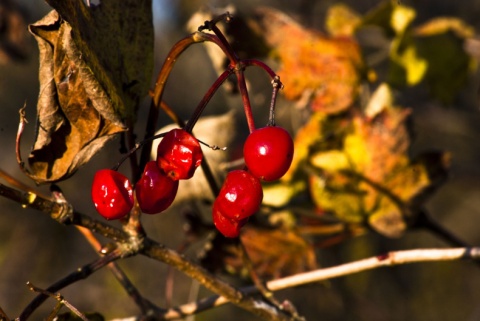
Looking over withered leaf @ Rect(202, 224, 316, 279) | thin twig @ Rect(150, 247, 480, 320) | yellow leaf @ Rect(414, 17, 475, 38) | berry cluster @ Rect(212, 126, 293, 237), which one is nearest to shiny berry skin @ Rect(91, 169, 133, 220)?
berry cluster @ Rect(212, 126, 293, 237)

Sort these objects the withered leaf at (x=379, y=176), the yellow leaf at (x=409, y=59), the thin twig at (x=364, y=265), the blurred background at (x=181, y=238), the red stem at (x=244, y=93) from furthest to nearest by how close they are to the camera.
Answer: the blurred background at (x=181, y=238) < the yellow leaf at (x=409, y=59) < the withered leaf at (x=379, y=176) < the thin twig at (x=364, y=265) < the red stem at (x=244, y=93)

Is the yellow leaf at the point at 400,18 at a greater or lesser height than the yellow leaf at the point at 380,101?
greater

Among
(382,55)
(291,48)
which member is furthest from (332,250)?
(291,48)

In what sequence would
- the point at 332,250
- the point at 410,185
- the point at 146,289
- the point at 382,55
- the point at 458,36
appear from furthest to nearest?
1. the point at 146,289
2. the point at 332,250
3. the point at 382,55
4. the point at 458,36
5. the point at 410,185

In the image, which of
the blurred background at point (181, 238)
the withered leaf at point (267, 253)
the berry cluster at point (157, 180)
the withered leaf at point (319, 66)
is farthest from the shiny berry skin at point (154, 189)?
the blurred background at point (181, 238)

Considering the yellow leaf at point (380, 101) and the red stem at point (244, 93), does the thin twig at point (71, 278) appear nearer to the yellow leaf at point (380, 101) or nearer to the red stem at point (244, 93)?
the red stem at point (244, 93)

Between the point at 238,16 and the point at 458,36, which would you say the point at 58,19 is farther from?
the point at 458,36

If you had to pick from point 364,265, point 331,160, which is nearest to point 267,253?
point 331,160

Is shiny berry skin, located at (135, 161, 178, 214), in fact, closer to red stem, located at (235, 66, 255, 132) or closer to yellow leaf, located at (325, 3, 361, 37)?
red stem, located at (235, 66, 255, 132)
